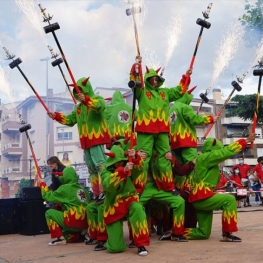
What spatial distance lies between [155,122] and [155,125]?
0.04 metres

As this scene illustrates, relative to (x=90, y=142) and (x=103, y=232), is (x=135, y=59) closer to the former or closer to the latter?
(x=90, y=142)

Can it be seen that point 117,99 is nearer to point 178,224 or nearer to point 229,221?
point 178,224

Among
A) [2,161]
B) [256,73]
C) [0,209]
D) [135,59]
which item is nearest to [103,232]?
[135,59]

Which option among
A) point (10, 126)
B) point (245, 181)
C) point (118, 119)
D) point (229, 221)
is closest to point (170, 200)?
point (229, 221)

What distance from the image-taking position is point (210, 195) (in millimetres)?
5242

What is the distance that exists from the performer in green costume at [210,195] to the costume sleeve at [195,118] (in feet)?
1.32

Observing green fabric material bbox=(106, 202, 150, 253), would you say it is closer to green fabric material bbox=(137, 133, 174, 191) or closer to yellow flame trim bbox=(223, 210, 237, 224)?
green fabric material bbox=(137, 133, 174, 191)

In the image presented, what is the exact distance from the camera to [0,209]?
26.1 ft

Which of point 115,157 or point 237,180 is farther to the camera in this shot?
point 237,180

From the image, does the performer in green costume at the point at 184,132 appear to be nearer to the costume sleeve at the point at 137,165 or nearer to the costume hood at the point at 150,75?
the costume hood at the point at 150,75

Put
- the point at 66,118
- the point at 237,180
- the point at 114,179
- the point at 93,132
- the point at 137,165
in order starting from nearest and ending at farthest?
the point at 114,179
the point at 137,165
the point at 93,132
the point at 66,118
the point at 237,180

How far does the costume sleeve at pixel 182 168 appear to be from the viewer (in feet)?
18.5

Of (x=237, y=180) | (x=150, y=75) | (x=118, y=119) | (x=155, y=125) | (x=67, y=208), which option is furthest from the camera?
(x=237, y=180)

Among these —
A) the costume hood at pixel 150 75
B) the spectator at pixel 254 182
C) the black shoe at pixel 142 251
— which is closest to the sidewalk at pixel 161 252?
the black shoe at pixel 142 251
